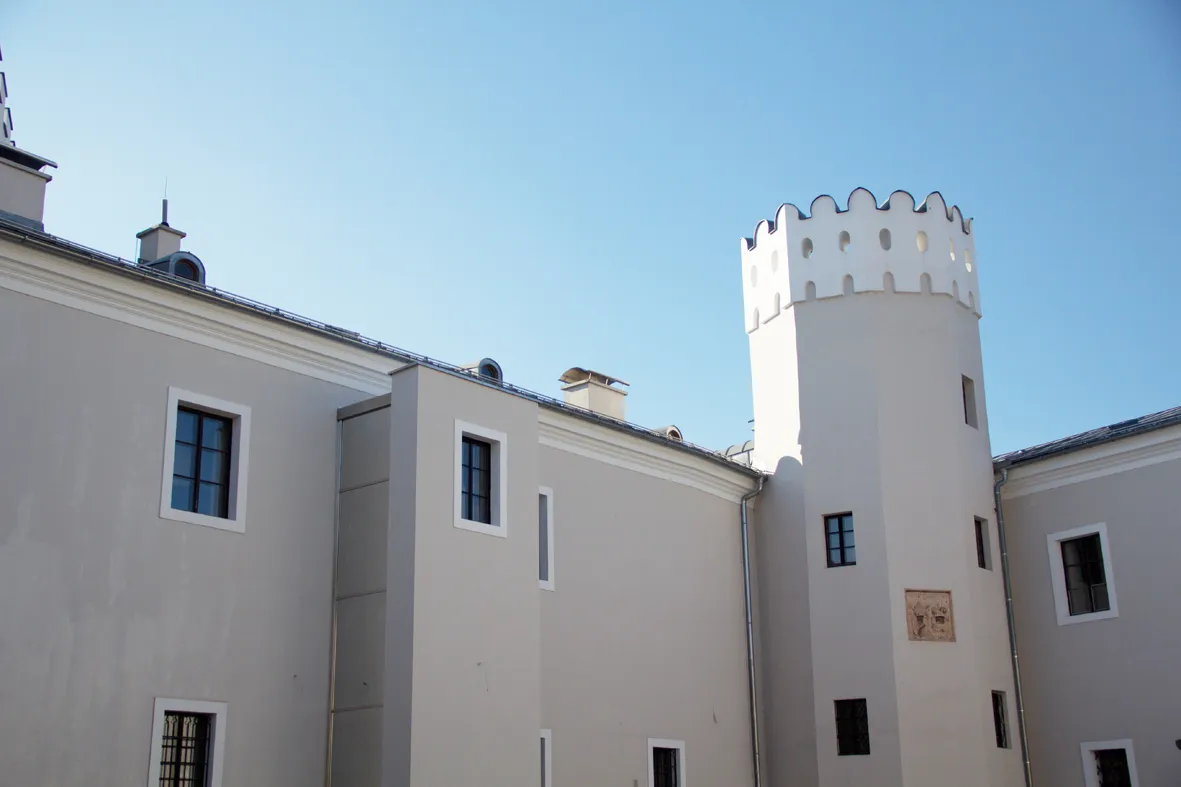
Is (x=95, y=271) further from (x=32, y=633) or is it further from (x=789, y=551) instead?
(x=789, y=551)

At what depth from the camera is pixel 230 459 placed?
50.0 ft

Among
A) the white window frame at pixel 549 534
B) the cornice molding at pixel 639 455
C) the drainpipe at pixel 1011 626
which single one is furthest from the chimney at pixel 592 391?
the drainpipe at pixel 1011 626

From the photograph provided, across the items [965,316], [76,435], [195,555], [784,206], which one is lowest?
[195,555]

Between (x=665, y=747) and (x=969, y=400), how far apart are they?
794 centimetres

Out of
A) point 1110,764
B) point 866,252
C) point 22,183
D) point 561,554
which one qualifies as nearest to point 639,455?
point 561,554

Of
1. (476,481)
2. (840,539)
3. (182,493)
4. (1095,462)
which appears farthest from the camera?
(840,539)

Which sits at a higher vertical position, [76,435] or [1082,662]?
[76,435]

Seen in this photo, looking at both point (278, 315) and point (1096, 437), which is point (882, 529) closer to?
point (1096, 437)

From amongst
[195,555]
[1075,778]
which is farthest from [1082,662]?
[195,555]

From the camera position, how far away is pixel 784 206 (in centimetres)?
2327

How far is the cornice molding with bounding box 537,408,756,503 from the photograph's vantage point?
A: 19.1m

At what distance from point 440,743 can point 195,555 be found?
3.42 m

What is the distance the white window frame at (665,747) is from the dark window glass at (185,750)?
7.16 m

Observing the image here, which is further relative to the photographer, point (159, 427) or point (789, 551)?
point (789, 551)
